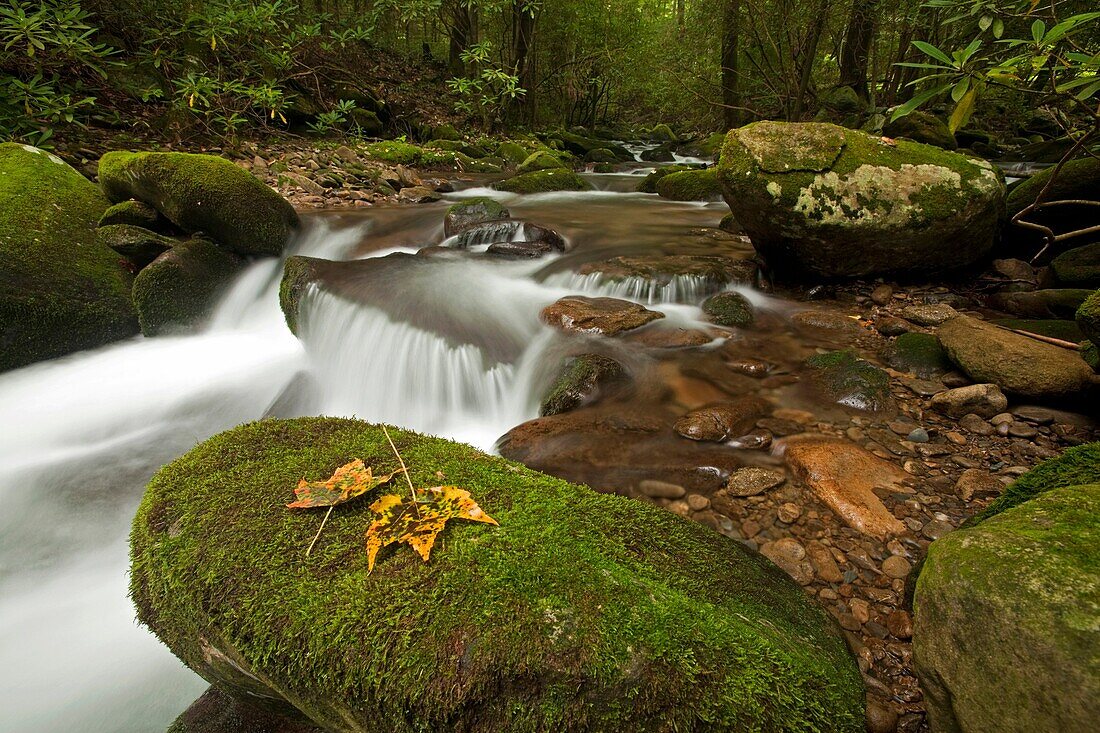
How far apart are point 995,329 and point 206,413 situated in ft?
20.9

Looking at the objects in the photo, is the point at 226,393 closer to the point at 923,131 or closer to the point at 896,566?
the point at 896,566

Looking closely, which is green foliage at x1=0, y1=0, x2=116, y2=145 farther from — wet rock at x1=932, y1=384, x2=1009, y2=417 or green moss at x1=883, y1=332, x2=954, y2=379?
wet rock at x1=932, y1=384, x2=1009, y2=417

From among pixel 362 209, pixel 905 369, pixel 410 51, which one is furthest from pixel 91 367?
pixel 410 51

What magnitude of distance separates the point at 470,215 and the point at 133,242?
4.03 m

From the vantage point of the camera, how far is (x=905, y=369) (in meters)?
3.96

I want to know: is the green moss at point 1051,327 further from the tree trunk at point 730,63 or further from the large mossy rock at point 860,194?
the tree trunk at point 730,63

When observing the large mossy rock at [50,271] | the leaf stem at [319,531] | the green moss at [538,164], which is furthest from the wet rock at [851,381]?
the green moss at [538,164]

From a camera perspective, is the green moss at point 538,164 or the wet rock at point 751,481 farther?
the green moss at point 538,164

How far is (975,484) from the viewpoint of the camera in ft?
9.23

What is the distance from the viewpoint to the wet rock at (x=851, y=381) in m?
3.60

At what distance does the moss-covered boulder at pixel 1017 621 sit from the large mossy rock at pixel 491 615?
27 cm

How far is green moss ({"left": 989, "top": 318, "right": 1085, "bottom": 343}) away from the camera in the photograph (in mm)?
3678

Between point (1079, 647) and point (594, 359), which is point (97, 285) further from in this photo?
point (1079, 647)

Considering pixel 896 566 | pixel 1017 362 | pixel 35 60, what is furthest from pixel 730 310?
pixel 35 60
